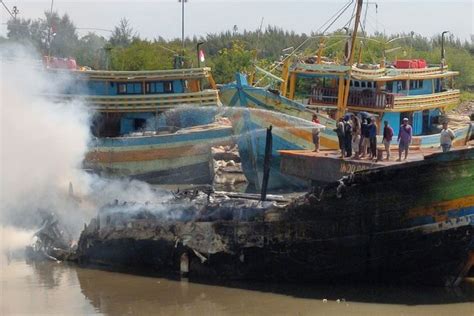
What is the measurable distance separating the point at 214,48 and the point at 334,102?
143 ft

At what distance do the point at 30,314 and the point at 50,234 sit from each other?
15.5 feet

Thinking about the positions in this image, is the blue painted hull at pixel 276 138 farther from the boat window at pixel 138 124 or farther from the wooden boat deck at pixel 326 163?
the wooden boat deck at pixel 326 163

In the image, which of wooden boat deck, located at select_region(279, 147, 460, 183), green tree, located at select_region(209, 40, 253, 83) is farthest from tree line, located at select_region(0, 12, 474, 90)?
wooden boat deck, located at select_region(279, 147, 460, 183)

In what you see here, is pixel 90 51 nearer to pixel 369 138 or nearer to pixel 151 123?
pixel 151 123

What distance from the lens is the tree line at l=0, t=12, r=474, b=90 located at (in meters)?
52.1

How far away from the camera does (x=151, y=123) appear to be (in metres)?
37.4

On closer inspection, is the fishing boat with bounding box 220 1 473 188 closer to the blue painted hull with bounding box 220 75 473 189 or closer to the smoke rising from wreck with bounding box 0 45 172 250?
the blue painted hull with bounding box 220 75 473 189

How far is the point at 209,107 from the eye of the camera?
123 ft

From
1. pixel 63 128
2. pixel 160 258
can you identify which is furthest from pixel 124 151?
pixel 160 258

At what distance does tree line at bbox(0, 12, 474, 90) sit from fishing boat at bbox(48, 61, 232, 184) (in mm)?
4955

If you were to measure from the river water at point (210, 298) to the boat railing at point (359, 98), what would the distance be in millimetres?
16918

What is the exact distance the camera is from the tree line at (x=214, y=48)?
171 ft

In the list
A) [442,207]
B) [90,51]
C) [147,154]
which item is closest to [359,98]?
[147,154]

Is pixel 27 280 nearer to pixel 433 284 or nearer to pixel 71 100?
pixel 433 284
